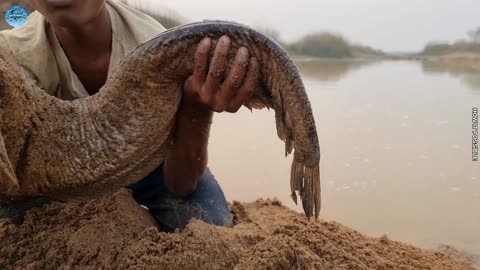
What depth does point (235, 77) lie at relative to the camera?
2.30 metres

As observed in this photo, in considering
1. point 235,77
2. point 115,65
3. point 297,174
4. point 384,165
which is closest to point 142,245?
point 297,174

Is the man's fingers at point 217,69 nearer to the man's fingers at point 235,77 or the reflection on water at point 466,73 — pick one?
the man's fingers at point 235,77

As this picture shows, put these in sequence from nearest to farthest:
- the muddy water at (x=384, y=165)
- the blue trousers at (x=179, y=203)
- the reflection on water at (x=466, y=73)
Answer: the blue trousers at (x=179, y=203) < the muddy water at (x=384, y=165) < the reflection on water at (x=466, y=73)

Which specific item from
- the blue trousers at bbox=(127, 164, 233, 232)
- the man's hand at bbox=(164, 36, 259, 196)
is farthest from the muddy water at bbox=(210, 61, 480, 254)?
the man's hand at bbox=(164, 36, 259, 196)

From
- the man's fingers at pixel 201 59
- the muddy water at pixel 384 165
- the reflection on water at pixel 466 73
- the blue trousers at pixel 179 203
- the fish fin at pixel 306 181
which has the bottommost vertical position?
the muddy water at pixel 384 165

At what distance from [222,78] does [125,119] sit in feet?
1.64

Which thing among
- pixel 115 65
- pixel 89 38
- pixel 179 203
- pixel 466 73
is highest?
pixel 89 38

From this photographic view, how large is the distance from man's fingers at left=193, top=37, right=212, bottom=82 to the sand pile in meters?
0.82

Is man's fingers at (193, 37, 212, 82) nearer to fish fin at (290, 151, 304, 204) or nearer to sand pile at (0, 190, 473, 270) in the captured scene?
fish fin at (290, 151, 304, 204)

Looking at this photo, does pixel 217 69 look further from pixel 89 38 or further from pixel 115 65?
pixel 89 38

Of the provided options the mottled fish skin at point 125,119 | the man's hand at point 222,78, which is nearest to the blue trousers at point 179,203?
the mottled fish skin at point 125,119

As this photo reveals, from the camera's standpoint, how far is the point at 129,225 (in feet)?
9.23

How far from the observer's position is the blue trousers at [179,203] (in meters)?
3.46

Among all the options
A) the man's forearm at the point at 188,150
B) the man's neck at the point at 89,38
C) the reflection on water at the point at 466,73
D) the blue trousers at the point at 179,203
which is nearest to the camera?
the man's forearm at the point at 188,150
